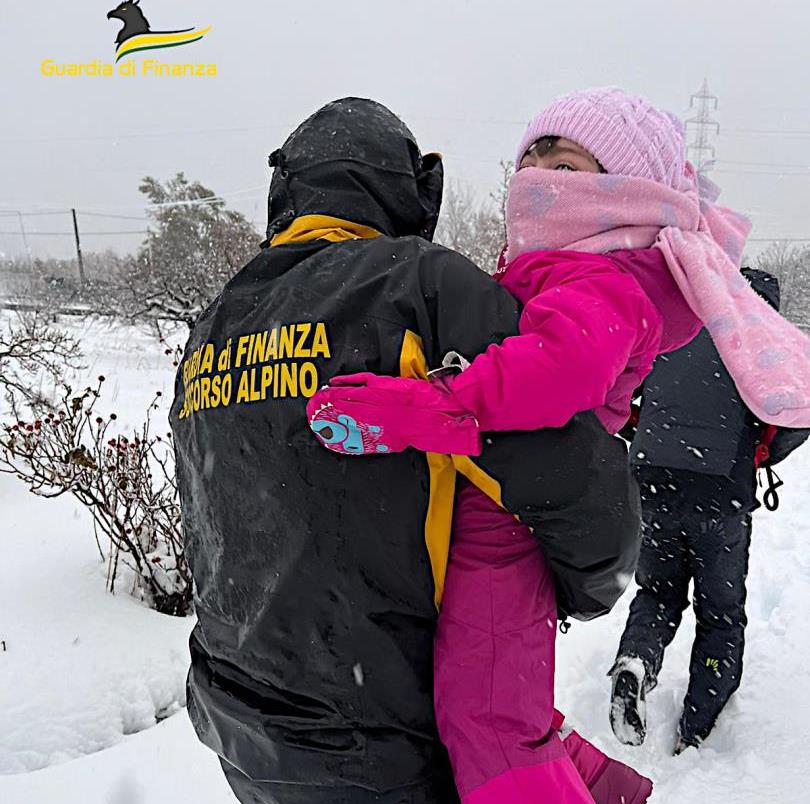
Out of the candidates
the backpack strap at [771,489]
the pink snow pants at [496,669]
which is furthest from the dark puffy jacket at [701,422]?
the pink snow pants at [496,669]

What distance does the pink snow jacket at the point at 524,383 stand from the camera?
1.08 meters

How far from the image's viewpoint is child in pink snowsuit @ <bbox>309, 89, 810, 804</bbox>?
3.61 ft

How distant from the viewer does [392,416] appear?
1.08 metres

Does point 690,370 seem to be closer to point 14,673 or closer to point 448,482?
point 448,482

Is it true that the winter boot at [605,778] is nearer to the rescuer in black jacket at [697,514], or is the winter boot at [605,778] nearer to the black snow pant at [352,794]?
the black snow pant at [352,794]

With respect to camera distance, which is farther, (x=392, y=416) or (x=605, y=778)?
(x=605, y=778)

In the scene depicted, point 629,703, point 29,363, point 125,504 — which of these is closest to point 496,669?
point 629,703

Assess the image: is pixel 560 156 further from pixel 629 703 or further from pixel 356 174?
pixel 629 703

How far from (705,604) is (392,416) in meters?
2.45

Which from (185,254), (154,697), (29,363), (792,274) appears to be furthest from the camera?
(792,274)

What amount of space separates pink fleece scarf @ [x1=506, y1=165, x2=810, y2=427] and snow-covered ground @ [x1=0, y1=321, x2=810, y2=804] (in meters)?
2.01

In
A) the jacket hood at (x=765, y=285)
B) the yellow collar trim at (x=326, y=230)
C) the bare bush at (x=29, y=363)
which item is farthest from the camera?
the bare bush at (x=29, y=363)

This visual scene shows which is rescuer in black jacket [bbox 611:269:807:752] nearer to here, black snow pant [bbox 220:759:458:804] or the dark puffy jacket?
the dark puffy jacket

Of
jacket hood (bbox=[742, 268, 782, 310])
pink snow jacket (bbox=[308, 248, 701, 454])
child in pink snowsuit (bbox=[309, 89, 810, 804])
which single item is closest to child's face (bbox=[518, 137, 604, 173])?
child in pink snowsuit (bbox=[309, 89, 810, 804])
